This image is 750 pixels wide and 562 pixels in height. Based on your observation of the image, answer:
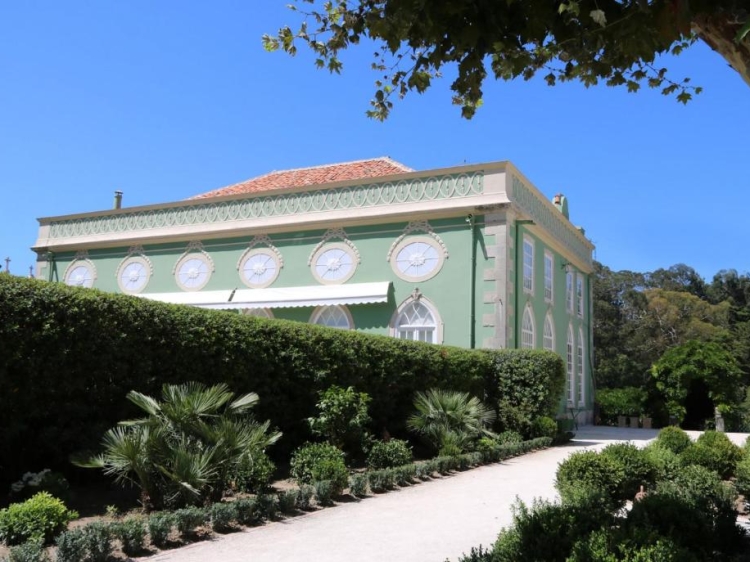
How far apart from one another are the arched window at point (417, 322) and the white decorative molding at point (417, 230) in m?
1.63

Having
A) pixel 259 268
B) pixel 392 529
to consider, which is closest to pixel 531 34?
pixel 392 529

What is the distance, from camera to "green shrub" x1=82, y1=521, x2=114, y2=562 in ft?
19.2

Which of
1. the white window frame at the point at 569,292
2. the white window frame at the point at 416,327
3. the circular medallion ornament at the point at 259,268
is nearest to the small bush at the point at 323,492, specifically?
the white window frame at the point at 416,327

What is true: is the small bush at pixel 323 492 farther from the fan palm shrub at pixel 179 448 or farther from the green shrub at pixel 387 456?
the green shrub at pixel 387 456

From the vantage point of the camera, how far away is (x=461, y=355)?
16516 millimetres

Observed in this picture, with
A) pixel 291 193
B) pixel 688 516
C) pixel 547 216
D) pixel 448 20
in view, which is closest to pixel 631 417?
pixel 547 216

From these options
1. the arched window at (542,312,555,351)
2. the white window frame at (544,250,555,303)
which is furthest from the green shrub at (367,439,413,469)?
the white window frame at (544,250,555,303)

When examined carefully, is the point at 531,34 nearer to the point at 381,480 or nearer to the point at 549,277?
the point at 381,480

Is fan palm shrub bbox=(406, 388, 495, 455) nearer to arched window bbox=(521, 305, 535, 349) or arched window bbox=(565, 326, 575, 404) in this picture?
arched window bbox=(521, 305, 535, 349)

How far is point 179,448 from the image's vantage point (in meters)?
7.88

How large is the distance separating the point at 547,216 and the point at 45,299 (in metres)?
19.6

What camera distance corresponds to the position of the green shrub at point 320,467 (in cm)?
954

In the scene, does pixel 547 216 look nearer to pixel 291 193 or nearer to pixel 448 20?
pixel 291 193

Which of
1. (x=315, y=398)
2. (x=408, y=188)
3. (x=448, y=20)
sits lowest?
(x=315, y=398)
